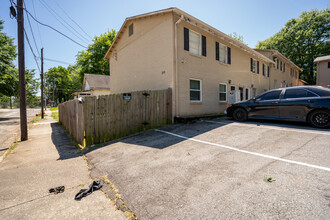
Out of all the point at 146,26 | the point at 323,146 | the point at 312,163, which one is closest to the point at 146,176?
the point at 312,163

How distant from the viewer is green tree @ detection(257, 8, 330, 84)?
2917 centimetres

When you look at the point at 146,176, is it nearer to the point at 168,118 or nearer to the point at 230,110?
the point at 168,118

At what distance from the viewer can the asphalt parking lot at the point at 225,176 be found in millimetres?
2039

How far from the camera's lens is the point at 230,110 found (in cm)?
844

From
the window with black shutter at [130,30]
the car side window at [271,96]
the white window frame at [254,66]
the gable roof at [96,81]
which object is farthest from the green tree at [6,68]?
the white window frame at [254,66]

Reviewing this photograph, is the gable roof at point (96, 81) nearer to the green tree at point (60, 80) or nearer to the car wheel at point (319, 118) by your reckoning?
the car wheel at point (319, 118)

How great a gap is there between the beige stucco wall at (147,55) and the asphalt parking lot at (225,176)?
4931mm

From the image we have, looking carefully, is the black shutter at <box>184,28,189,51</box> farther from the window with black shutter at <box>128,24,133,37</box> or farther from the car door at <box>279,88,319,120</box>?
the car door at <box>279,88,319,120</box>

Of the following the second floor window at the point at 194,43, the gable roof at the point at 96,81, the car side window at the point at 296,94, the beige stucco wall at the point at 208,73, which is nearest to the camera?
the car side window at the point at 296,94

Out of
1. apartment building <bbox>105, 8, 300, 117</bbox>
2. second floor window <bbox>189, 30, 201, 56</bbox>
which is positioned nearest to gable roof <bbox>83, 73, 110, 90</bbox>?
apartment building <bbox>105, 8, 300, 117</bbox>

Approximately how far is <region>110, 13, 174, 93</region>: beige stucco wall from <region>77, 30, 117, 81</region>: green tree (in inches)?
791

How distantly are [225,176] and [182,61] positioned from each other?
6875 mm

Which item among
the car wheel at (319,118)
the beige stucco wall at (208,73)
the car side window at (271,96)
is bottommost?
the car wheel at (319,118)

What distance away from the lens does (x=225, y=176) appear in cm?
285
